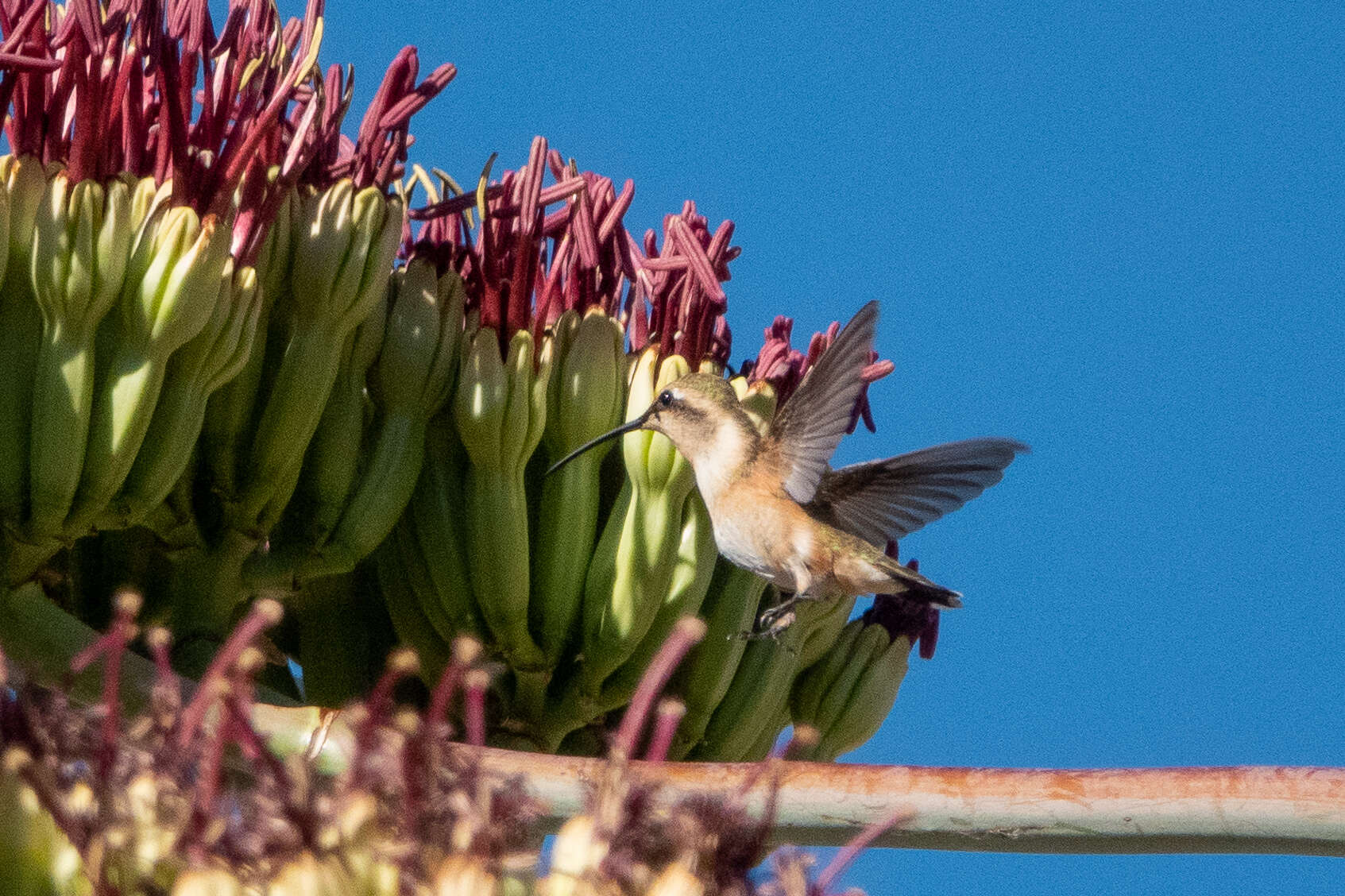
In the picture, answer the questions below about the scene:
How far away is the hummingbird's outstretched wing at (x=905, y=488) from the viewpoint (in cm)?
282

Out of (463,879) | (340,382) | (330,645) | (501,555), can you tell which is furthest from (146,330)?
(463,879)

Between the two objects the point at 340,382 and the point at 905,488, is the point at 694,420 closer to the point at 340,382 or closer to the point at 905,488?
the point at 340,382

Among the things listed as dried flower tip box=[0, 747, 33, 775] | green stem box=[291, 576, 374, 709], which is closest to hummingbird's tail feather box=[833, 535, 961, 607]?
green stem box=[291, 576, 374, 709]

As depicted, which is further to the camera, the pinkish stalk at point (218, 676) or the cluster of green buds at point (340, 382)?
the cluster of green buds at point (340, 382)

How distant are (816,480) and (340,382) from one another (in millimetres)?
865

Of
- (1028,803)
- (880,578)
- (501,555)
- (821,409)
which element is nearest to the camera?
(1028,803)

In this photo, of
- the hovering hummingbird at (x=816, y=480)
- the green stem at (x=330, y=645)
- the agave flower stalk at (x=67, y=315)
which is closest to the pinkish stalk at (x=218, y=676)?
the agave flower stalk at (x=67, y=315)

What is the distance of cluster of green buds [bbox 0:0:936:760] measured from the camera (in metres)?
1.88

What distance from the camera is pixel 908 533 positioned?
2.89 m

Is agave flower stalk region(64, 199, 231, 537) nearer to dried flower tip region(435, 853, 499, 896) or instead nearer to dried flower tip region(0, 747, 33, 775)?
dried flower tip region(0, 747, 33, 775)

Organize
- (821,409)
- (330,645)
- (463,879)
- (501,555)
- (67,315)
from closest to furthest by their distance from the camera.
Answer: (463,879), (67,315), (501,555), (330,645), (821,409)

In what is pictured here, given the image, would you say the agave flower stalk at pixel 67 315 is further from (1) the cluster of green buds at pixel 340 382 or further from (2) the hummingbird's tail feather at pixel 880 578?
(2) the hummingbird's tail feather at pixel 880 578

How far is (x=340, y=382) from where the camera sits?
2.20m

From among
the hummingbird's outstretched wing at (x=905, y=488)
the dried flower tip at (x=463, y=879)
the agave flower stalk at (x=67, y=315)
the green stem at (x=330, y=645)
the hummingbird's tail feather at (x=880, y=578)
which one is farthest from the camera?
the hummingbird's outstretched wing at (x=905, y=488)
